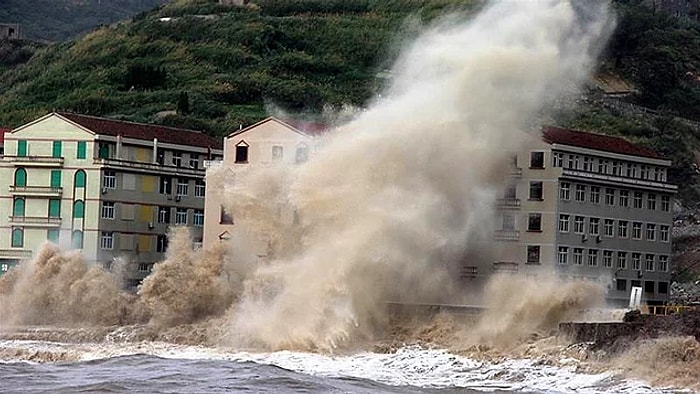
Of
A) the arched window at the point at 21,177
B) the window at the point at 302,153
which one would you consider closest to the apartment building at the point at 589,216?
the window at the point at 302,153

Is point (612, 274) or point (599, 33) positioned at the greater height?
point (599, 33)

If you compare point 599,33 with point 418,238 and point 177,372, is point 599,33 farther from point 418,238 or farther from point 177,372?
point 177,372

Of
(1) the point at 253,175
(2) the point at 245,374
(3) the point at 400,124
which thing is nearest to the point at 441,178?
(3) the point at 400,124

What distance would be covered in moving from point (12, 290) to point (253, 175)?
1171cm

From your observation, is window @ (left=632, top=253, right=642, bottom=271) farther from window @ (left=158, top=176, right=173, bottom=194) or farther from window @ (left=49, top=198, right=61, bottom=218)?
window @ (left=49, top=198, right=61, bottom=218)

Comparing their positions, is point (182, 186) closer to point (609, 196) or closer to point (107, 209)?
point (107, 209)

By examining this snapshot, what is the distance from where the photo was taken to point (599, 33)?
2901 inches

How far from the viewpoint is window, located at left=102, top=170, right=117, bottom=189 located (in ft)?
277

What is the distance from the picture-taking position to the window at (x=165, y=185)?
3435 inches

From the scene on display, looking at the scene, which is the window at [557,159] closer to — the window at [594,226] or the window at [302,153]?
the window at [594,226]

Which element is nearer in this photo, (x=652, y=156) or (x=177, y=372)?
(x=177, y=372)

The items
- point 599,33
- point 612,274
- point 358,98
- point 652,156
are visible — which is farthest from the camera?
point 358,98

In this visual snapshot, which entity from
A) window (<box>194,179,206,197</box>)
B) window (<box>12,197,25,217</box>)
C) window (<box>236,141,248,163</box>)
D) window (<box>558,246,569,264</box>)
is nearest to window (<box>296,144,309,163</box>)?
window (<box>236,141,248,163</box>)

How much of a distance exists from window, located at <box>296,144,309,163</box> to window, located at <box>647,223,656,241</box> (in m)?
15.3
